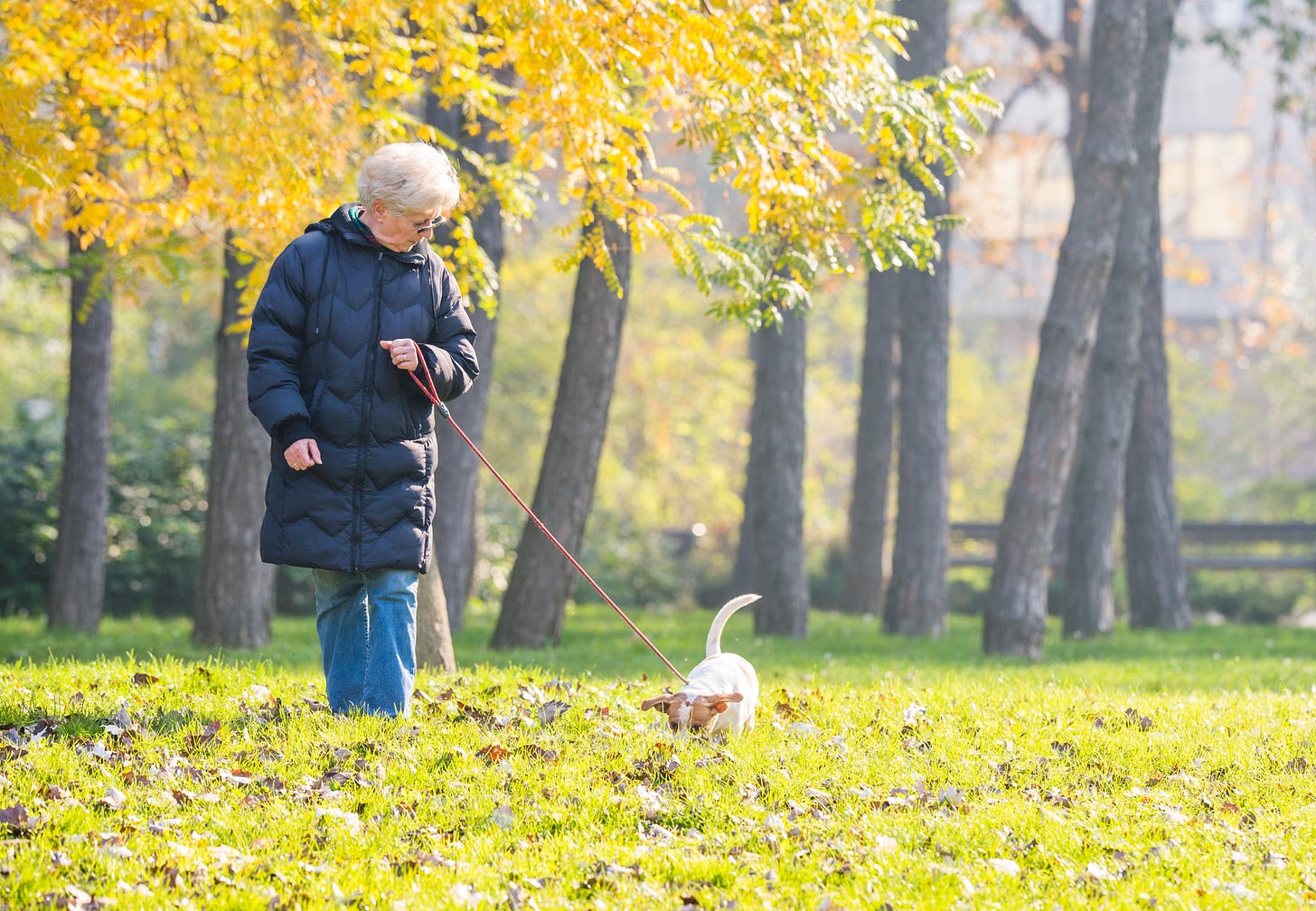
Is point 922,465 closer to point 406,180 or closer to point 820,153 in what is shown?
point 820,153

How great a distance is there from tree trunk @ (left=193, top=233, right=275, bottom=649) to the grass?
3.39 m

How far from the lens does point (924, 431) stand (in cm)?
1343

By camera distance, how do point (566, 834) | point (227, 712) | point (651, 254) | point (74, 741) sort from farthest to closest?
point (651, 254) < point (227, 712) < point (74, 741) < point (566, 834)

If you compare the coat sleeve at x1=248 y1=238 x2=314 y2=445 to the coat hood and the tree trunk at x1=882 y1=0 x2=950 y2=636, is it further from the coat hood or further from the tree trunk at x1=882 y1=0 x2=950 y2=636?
the tree trunk at x1=882 y1=0 x2=950 y2=636

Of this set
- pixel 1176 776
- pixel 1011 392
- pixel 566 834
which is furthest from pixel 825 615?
pixel 1011 392

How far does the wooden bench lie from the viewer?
17906 millimetres

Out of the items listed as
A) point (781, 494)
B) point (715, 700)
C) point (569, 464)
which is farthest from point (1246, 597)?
point (715, 700)

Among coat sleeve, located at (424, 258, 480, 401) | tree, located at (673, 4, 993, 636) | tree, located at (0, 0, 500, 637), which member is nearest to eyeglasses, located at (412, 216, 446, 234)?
coat sleeve, located at (424, 258, 480, 401)

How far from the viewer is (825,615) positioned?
16109mm

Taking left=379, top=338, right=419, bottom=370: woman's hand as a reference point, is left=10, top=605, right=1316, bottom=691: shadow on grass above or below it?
below

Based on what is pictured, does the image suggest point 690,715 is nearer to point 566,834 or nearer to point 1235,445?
point 566,834

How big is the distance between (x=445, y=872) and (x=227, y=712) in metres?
2.08

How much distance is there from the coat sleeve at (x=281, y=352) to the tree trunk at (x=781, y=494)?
826cm

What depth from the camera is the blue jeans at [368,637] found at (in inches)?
197
